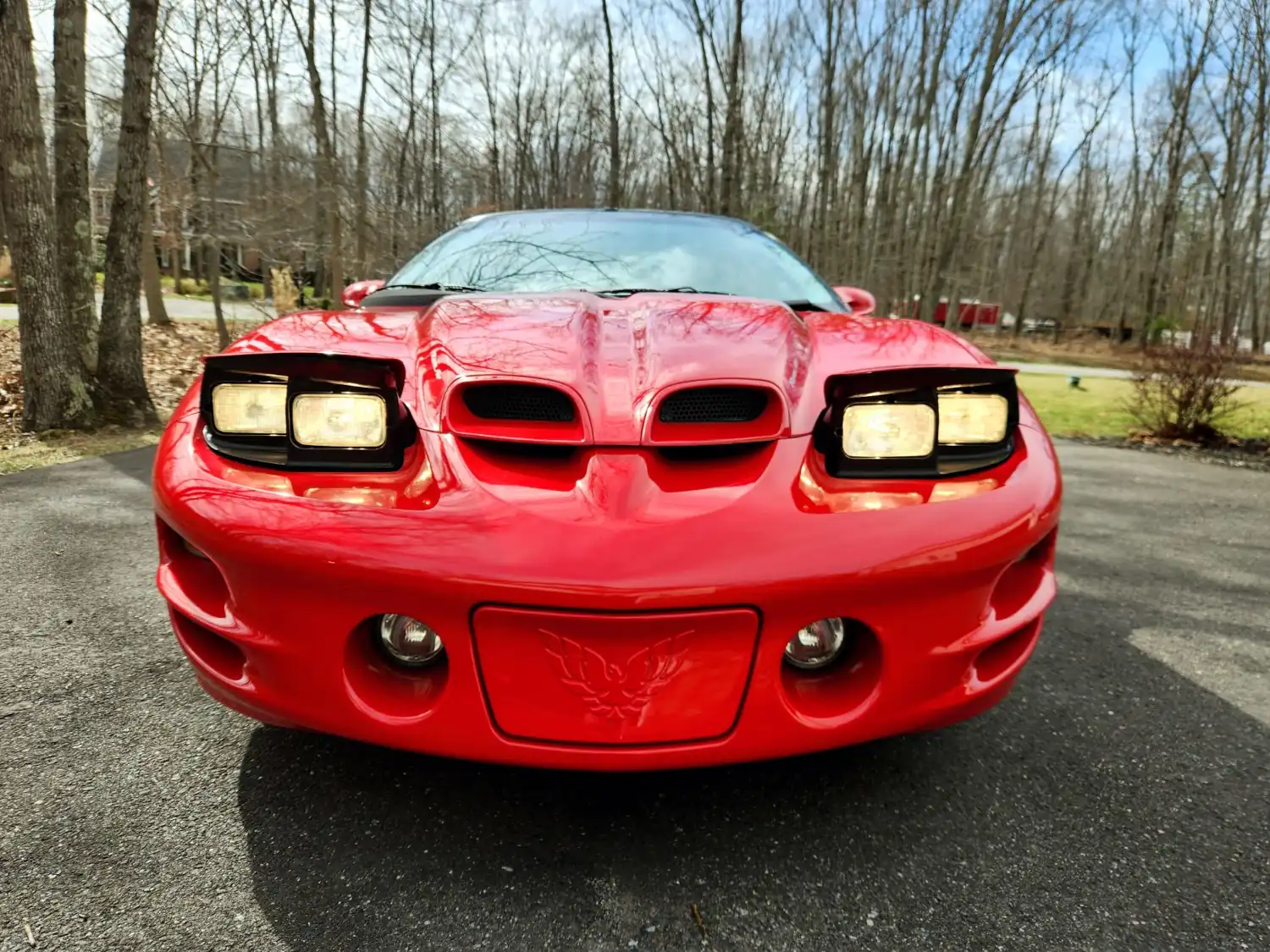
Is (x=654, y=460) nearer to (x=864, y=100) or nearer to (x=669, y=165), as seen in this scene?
(x=669, y=165)

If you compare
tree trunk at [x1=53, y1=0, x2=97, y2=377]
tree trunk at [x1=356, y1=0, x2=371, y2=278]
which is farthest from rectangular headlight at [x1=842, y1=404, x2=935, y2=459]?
tree trunk at [x1=356, y1=0, x2=371, y2=278]

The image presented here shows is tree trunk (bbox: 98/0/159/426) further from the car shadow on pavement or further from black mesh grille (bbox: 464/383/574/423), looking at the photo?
black mesh grille (bbox: 464/383/574/423)

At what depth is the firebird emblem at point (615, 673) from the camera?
1.16m

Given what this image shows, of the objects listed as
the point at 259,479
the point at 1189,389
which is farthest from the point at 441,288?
the point at 1189,389

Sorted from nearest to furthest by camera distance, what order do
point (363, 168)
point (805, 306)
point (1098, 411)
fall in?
1. point (805, 306)
2. point (1098, 411)
3. point (363, 168)

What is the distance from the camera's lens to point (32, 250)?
210 inches

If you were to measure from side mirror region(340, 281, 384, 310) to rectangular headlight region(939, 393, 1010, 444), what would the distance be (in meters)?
1.84

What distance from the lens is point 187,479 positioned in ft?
4.41

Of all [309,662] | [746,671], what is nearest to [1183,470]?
[746,671]

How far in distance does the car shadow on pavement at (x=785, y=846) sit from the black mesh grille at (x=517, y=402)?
2.66 ft

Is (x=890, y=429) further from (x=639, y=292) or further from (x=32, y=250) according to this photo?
(x=32, y=250)

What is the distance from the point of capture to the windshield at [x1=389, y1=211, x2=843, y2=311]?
7.33 ft

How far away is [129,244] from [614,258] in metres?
5.78

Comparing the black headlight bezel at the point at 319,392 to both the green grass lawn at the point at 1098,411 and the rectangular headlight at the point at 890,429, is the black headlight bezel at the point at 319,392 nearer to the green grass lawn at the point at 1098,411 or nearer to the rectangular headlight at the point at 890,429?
the rectangular headlight at the point at 890,429
